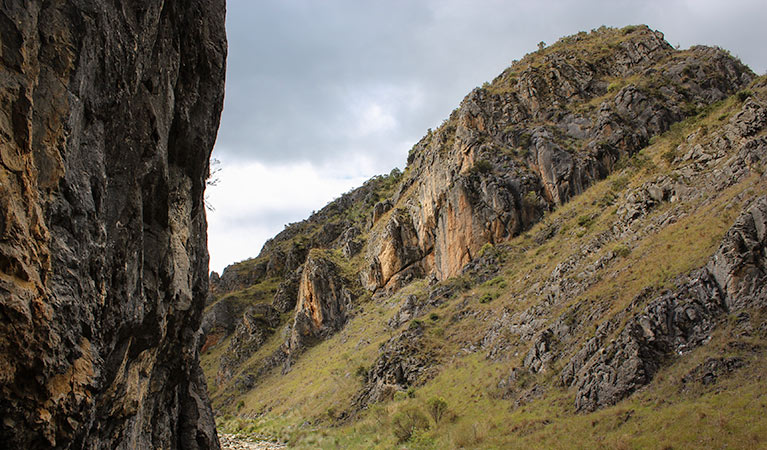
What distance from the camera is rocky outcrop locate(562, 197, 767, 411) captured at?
54.6 feet

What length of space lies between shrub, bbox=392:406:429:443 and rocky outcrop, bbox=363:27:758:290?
21.0m

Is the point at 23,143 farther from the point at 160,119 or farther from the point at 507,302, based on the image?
the point at 507,302

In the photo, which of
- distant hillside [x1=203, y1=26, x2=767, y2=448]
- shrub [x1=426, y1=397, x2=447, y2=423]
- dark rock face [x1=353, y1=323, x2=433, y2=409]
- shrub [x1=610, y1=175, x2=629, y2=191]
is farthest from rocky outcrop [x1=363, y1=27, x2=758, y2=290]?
shrub [x1=426, y1=397, x2=447, y2=423]

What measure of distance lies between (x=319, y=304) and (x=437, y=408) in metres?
32.0

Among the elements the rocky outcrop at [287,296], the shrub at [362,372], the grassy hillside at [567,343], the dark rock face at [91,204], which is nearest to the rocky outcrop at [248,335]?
the rocky outcrop at [287,296]

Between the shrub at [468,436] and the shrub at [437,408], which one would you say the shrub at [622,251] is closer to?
the shrub at [468,436]

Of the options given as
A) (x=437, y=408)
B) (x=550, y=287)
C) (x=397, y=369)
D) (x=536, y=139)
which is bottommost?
(x=437, y=408)

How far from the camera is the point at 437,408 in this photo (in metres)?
24.2

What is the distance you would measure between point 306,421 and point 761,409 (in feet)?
93.9

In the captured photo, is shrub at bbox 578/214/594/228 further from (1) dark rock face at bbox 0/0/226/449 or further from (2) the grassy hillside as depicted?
(1) dark rock face at bbox 0/0/226/449

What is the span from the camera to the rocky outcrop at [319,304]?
172ft

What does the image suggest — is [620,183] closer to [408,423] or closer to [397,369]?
[397,369]

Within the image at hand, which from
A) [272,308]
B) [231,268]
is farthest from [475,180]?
[231,268]

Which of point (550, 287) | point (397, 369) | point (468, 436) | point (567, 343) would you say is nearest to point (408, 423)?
point (468, 436)
